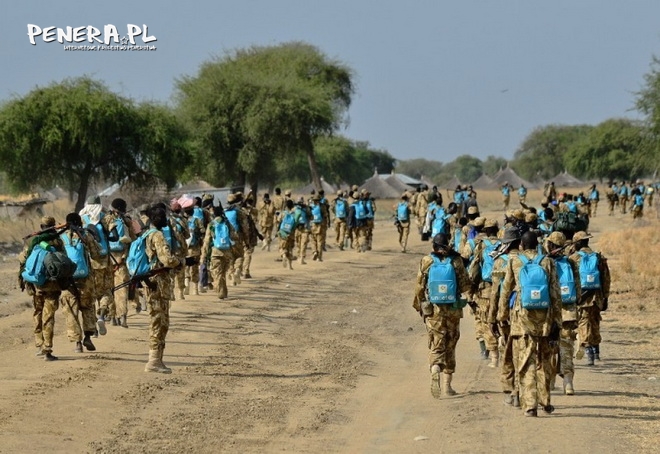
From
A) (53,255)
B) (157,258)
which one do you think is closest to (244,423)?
(157,258)

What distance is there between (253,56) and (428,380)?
175 feet

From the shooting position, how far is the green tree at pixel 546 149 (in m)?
152

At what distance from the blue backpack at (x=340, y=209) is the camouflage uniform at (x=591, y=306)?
1913cm

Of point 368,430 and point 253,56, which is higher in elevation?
point 253,56

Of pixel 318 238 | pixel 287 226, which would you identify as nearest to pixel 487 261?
pixel 287 226

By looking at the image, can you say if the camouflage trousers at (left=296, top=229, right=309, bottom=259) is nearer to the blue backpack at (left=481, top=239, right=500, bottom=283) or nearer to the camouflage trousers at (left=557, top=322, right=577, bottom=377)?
the blue backpack at (left=481, top=239, right=500, bottom=283)

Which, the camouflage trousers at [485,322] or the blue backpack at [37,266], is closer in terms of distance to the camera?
the blue backpack at [37,266]

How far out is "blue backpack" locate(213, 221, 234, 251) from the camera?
20781mm

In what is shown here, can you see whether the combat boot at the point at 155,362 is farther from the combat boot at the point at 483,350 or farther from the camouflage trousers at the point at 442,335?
the combat boot at the point at 483,350

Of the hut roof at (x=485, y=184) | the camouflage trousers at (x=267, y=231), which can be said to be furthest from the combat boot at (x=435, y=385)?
the hut roof at (x=485, y=184)

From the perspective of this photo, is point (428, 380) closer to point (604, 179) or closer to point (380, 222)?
point (380, 222)


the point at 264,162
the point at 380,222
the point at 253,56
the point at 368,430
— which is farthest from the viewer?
the point at 253,56

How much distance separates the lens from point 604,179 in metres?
119

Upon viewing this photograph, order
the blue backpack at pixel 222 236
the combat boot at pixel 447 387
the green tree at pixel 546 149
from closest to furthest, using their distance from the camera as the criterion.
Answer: the combat boot at pixel 447 387, the blue backpack at pixel 222 236, the green tree at pixel 546 149
